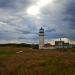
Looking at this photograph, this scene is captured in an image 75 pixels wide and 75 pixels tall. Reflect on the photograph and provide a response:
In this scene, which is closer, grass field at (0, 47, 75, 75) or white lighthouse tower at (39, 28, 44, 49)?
grass field at (0, 47, 75, 75)

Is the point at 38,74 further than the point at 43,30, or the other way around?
the point at 43,30

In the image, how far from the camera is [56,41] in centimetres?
11431

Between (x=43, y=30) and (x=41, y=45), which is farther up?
(x=43, y=30)

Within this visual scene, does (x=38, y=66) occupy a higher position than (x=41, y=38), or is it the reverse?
(x=41, y=38)

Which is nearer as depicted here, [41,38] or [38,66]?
[38,66]

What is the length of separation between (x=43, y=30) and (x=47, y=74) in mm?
69903

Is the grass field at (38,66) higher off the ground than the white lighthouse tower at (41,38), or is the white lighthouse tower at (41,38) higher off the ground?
the white lighthouse tower at (41,38)

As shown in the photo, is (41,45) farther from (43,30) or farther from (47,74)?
(47,74)

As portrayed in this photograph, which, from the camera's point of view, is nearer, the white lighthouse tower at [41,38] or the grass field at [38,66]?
the grass field at [38,66]

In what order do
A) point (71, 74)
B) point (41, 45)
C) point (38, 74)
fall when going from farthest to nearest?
point (41, 45)
point (38, 74)
point (71, 74)

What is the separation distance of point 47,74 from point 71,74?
1.77 meters

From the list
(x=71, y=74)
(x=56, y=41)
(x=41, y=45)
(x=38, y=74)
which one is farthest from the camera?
(x=56, y=41)

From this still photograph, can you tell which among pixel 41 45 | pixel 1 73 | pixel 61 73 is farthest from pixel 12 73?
pixel 41 45

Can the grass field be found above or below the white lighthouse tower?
below
